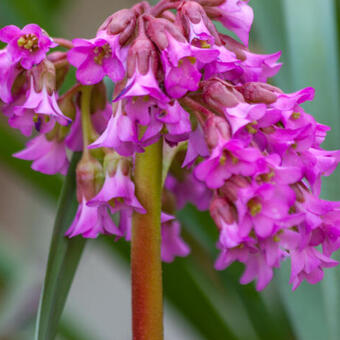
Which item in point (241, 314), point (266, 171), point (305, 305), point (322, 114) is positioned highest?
point (266, 171)

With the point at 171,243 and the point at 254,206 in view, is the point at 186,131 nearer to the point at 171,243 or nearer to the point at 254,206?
the point at 254,206

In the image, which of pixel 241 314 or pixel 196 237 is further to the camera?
pixel 241 314

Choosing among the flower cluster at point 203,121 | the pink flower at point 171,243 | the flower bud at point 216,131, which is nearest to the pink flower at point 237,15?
the flower cluster at point 203,121

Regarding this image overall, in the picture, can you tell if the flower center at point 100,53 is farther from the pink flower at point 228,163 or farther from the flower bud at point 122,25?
the pink flower at point 228,163

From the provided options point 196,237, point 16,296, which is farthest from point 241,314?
point 16,296

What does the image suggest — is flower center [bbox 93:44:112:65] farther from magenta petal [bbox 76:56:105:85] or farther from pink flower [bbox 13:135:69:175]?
pink flower [bbox 13:135:69:175]

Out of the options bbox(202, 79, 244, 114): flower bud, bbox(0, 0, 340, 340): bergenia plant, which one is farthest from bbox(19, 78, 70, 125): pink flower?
bbox(202, 79, 244, 114): flower bud

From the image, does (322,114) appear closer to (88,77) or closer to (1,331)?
(88,77)

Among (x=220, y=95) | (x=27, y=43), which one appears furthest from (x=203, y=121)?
(x=27, y=43)
